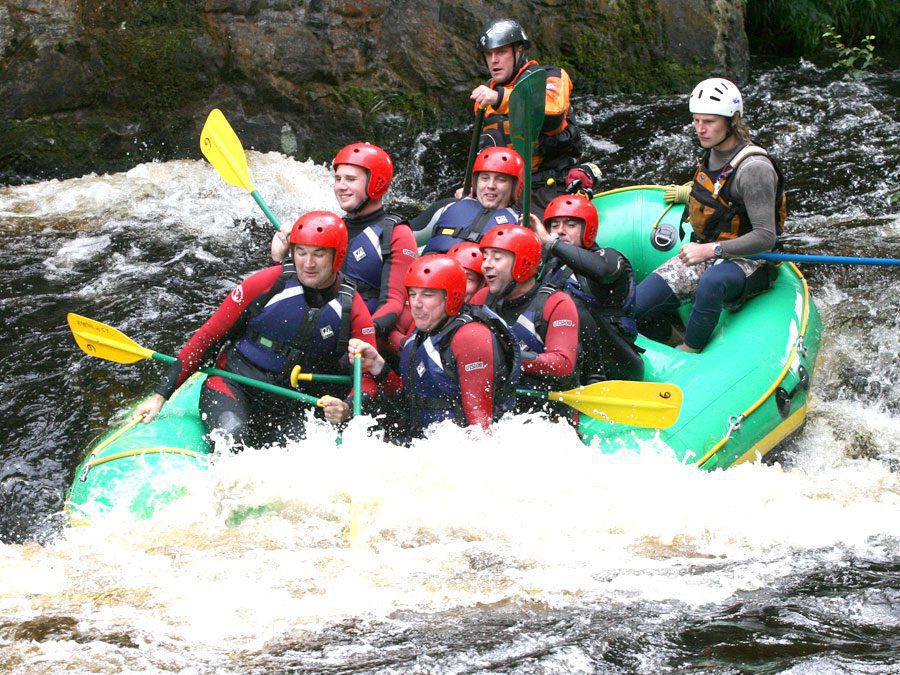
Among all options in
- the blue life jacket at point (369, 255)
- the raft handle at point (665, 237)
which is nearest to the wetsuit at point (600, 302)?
the blue life jacket at point (369, 255)

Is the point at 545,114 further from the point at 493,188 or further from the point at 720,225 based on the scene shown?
the point at 720,225

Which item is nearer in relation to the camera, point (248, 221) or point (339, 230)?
point (339, 230)

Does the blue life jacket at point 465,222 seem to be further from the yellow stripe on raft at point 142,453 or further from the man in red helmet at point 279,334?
the yellow stripe on raft at point 142,453

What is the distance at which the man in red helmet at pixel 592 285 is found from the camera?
5.27 metres

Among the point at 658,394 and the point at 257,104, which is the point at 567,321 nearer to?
the point at 658,394

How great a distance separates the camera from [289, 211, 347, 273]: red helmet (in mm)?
4680

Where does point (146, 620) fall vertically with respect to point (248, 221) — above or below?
below

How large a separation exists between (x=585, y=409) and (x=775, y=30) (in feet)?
24.8

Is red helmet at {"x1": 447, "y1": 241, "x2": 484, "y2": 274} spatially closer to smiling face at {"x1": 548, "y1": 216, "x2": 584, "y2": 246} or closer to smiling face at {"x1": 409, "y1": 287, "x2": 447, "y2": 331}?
smiling face at {"x1": 409, "y1": 287, "x2": 447, "y2": 331}

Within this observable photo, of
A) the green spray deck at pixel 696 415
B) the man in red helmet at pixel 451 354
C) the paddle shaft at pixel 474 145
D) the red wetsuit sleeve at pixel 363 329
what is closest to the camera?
the green spray deck at pixel 696 415

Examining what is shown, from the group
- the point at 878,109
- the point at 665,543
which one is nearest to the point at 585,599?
the point at 665,543

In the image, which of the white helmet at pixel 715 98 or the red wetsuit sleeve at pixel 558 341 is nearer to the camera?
the red wetsuit sleeve at pixel 558 341

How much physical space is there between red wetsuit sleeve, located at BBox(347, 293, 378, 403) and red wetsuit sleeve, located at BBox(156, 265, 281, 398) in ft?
1.22

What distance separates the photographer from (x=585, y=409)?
502 centimetres
